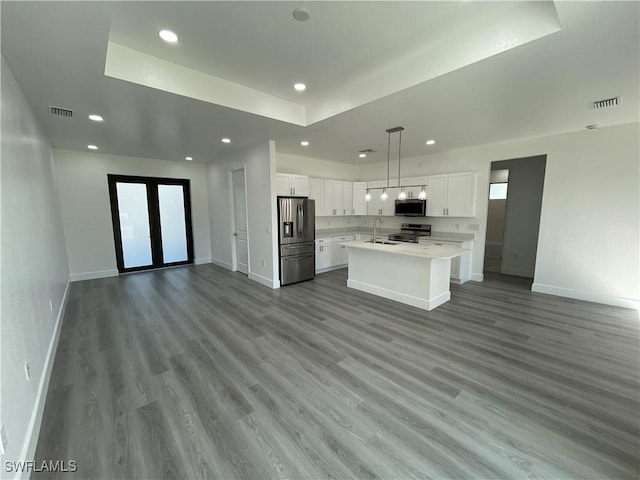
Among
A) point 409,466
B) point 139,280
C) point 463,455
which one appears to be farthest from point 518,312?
point 139,280

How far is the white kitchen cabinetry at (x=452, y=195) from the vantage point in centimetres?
532

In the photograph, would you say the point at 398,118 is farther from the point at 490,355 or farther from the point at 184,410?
the point at 184,410

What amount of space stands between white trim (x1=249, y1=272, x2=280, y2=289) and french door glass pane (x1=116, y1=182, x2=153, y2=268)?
3056mm

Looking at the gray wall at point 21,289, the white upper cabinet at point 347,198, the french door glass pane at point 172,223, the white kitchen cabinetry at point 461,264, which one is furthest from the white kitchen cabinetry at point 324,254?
the gray wall at point 21,289

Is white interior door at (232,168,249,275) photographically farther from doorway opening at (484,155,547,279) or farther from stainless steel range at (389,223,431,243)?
doorway opening at (484,155,547,279)

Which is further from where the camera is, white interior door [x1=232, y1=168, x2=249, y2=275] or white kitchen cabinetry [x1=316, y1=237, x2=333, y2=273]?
white kitchen cabinetry [x1=316, y1=237, x2=333, y2=273]

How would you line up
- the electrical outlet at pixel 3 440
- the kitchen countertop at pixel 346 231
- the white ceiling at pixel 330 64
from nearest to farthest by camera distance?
the electrical outlet at pixel 3 440, the white ceiling at pixel 330 64, the kitchen countertop at pixel 346 231

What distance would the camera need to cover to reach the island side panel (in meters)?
3.98

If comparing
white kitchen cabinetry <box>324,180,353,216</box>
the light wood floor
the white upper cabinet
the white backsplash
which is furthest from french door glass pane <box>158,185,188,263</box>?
the white upper cabinet

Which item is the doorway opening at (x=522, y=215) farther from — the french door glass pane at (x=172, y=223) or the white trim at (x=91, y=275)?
the white trim at (x=91, y=275)

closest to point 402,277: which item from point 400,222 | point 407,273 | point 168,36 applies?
point 407,273

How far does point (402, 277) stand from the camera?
4281 mm

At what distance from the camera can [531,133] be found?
4496 mm

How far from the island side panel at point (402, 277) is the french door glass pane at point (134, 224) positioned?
5319mm
